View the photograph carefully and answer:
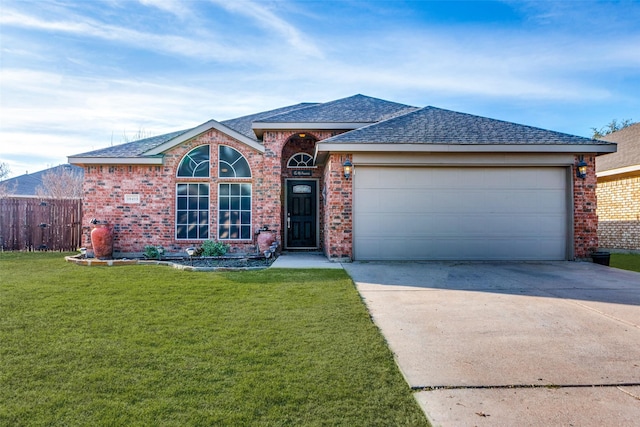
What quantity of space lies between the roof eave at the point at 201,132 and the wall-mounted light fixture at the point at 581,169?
27.0 feet

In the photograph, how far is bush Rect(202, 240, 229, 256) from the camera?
1027 cm

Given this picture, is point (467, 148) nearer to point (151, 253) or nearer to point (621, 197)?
point (621, 197)

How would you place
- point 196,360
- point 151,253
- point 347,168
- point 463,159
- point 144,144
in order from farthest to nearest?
point 144,144
point 151,253
point 463,159
point 347,168
point 196,360

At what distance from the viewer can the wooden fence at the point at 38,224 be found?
12727mm

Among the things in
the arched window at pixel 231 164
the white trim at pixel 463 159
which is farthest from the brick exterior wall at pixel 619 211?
the arched window at pixel 231 164

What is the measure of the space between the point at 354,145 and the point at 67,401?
294 inches

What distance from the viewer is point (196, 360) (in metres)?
3.06

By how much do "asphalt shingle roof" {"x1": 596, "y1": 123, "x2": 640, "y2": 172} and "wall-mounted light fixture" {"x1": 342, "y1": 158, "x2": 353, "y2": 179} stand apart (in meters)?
10.0

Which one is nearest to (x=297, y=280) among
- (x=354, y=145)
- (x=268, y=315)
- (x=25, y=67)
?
(x=268, y=315)

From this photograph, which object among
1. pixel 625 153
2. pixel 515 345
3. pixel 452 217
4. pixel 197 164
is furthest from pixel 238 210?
pixel 625 153

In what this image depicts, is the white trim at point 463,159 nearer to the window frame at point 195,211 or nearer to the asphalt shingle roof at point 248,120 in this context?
the window frame at point 195,211

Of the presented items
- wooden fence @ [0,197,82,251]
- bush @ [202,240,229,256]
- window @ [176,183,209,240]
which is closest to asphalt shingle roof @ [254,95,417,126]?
window @ [176,183,209,240]

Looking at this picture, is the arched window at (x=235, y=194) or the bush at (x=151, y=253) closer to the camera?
the bush at (x=151, y=253)

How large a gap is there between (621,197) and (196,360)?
15.5 metres
